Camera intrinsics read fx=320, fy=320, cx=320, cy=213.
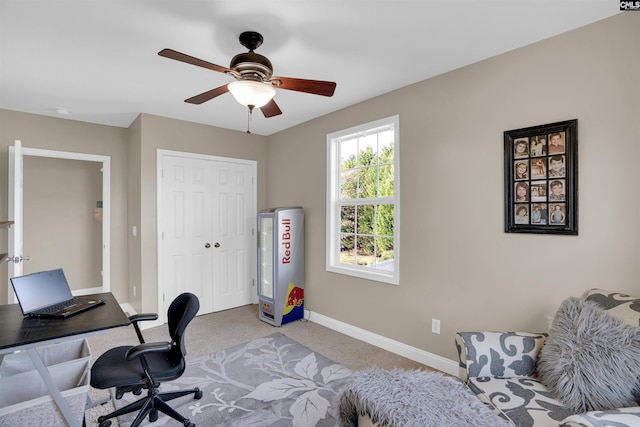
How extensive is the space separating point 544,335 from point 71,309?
288 cm

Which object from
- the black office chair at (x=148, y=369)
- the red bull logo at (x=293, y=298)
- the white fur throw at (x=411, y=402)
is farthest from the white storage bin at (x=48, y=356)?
the red bull logo at (x=293, y=298)

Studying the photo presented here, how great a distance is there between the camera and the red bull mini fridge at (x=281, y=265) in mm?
3898

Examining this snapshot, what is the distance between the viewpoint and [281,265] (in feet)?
12.9

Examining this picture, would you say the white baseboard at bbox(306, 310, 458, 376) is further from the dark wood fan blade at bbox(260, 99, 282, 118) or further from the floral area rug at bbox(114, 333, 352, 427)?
the dark wood fan blade at bbox(260, 99, 282, 118)

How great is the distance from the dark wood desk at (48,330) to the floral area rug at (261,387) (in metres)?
0.72

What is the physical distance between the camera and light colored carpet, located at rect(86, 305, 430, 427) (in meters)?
2.99

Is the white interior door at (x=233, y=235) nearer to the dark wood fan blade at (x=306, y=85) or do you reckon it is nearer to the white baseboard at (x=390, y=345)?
the white baseboard at (x=390, y=345)

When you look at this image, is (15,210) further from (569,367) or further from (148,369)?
(569,367)

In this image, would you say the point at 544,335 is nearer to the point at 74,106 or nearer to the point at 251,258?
the point at 251,258

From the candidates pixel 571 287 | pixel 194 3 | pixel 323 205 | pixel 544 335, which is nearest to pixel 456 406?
pixel 544 335

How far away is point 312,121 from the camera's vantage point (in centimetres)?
406

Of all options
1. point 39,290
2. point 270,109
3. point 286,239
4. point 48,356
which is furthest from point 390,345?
point 39,290

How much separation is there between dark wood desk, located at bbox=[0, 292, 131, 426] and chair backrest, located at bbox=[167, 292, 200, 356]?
0.30 meters

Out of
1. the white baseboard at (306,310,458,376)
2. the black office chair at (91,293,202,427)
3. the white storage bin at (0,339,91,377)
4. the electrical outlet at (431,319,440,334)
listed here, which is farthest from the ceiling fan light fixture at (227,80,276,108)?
the white baseboard at (306,310,458,376)
